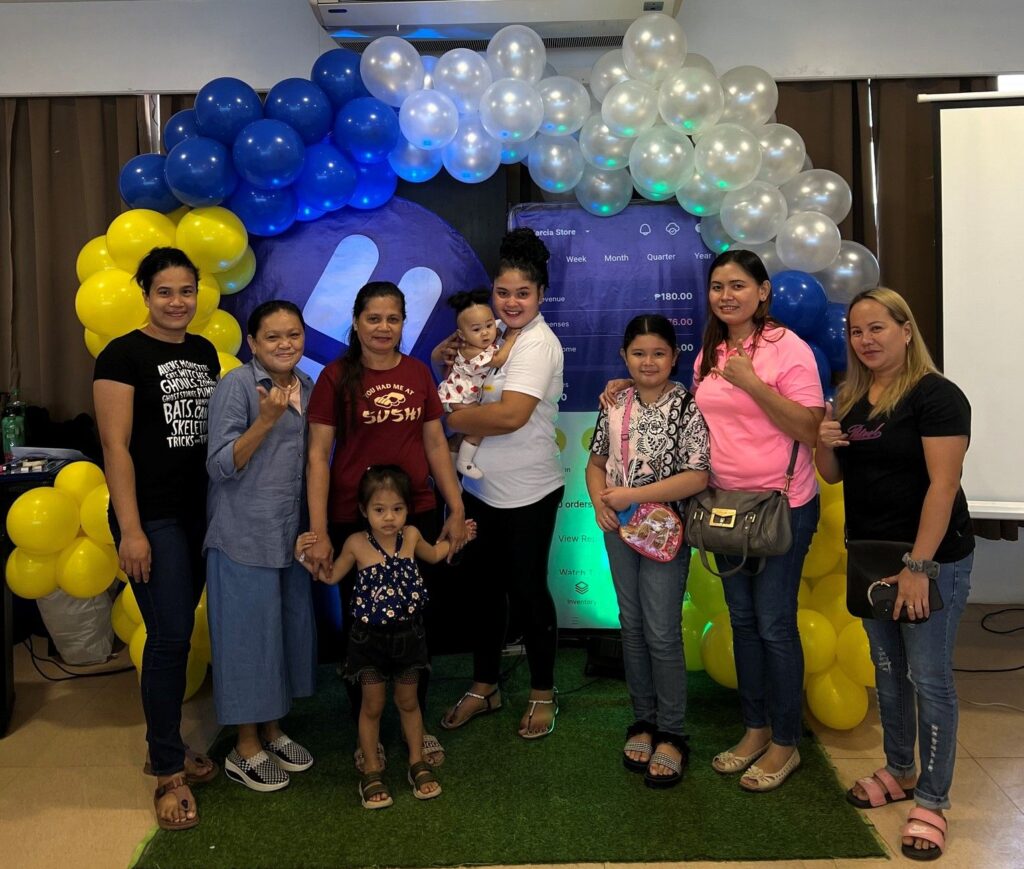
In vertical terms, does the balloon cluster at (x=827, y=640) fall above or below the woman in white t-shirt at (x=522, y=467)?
below

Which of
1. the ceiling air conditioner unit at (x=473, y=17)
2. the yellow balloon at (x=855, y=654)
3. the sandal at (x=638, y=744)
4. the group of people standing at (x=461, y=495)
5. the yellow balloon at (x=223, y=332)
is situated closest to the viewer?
the group of people standing at (x=461, y=495)

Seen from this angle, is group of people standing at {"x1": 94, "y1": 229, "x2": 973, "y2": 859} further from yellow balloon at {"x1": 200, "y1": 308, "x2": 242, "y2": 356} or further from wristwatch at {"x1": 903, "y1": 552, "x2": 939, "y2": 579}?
yellow balloon at {"x1": 200, "y1": 308, "x2": 242, "y2": 356}

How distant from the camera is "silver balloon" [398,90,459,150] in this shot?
10.3 feet

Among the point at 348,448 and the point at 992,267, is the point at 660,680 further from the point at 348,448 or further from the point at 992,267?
the point at 992,267

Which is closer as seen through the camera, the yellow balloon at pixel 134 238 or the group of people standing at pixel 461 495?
the group of people standing at pixel 461 495

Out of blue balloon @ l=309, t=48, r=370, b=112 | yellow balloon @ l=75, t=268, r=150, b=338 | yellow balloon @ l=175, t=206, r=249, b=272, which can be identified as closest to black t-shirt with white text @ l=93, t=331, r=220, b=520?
yellow balloon @ l=75, t=268, r=150, b=338

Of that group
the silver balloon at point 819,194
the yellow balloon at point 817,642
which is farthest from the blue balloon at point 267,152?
the yellow balloon at point 817,642

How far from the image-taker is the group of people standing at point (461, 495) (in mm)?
2225

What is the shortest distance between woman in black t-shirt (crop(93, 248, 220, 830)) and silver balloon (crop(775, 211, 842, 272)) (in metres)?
1.94

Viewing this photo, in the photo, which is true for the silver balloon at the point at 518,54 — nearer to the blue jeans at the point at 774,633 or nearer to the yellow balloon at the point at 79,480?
the blue jeans at the point at 774,633

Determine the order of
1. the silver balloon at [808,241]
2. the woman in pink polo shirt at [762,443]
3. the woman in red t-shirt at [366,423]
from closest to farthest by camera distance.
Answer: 1. the woman in pink polo shirt at [762,443]
2. the woman in red t-shirt at [366,423]
3. the silver balloon at [808,241]

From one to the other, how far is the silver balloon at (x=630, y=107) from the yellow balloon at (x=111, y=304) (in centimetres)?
176

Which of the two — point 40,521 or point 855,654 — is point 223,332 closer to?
point 40,521

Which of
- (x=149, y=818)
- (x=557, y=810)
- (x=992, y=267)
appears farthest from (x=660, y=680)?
(x=992, y=267)
